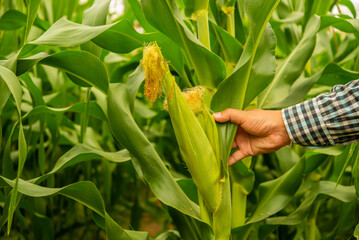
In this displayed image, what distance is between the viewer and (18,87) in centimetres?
58

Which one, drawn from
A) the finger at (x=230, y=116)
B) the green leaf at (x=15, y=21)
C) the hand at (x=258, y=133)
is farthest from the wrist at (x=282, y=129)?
the green leaf at (x=15, y=21)

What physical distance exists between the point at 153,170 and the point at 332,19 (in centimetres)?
49

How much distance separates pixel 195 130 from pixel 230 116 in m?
0.08

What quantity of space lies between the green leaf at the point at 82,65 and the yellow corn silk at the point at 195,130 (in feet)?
0.35

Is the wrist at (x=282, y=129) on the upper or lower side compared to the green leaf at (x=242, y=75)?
lower

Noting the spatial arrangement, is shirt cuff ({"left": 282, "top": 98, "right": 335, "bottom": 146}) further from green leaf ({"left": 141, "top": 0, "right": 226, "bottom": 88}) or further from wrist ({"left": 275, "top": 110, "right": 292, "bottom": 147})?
green leaf ({"left": 141, "top": 0, "right": 226, "bottom": 88})

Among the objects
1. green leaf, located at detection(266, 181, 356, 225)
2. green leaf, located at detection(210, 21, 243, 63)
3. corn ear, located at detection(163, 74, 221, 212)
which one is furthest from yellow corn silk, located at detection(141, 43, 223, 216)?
green leaf, located at detection(266, 181, 356, 225)

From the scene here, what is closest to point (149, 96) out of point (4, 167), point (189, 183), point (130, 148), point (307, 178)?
point (130, 148)

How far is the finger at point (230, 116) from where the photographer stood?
2.25 feet

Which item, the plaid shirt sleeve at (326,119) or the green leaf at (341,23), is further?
the green leaf at (341,23)

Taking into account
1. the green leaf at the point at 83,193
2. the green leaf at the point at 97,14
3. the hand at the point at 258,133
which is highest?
the green leaf at the point at 97,14

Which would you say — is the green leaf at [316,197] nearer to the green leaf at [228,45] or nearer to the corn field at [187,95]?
the corn field at [187,95]

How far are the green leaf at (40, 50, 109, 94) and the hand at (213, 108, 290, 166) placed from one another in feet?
0.77

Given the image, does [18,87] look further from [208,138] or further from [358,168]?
[358,168]
